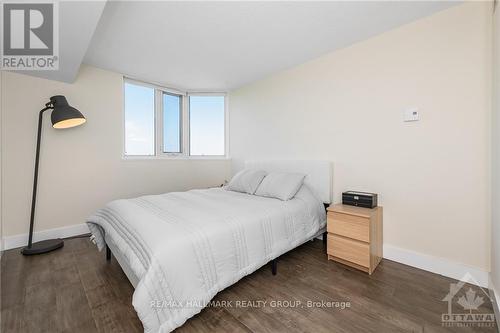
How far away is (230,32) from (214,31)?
0.54 feet

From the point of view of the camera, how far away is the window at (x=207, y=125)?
418 cm

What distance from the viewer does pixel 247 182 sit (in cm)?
282

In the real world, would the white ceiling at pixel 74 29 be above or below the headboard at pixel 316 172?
above

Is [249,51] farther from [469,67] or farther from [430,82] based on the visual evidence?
[469,67]

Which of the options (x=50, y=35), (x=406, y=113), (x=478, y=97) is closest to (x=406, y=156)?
(x=406, y=113)

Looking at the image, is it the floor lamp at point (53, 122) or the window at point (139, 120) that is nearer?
the floor lamp at point (53, 122)

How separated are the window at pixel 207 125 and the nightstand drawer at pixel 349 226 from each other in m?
2.72

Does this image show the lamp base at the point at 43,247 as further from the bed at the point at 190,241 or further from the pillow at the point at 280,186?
the pillow at the point at 280,186

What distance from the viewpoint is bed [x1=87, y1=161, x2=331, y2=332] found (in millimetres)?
1168

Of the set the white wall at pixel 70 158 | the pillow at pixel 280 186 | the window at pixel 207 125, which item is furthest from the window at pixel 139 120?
the pillow at pixel 280 186

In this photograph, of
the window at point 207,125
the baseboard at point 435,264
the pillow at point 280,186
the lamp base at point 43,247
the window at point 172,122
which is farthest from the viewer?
the window at point 207,125

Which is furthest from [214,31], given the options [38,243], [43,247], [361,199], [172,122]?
[38,243]

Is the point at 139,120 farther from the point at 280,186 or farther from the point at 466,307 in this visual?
the point at 466,307

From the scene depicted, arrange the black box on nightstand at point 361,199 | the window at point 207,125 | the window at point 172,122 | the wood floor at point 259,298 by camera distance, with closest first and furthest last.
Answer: the wood floor at point 259,298 → the black box on nightstand at point 361,199 → the window at point 172,122 → the window at point 207,125
